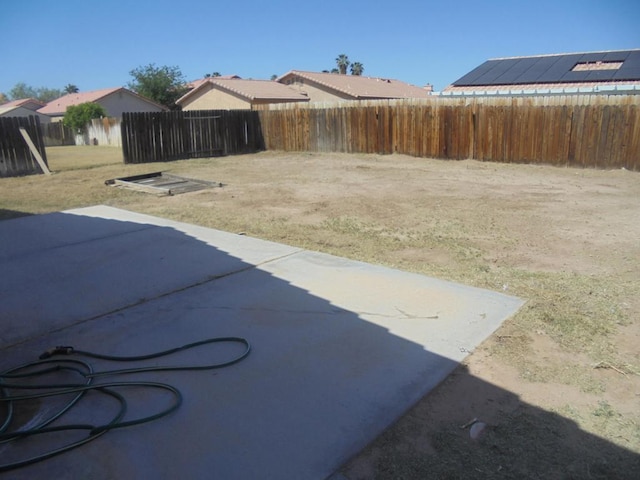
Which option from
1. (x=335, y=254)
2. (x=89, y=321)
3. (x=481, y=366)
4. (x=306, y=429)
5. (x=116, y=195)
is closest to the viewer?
(x=306, y=429)

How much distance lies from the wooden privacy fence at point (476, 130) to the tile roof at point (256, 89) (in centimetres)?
1427

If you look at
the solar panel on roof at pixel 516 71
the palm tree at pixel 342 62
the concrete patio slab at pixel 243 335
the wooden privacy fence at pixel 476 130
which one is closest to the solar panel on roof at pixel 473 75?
the solar panel on roof at pixel 516 71

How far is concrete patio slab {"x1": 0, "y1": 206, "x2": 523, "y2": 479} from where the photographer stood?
8.23ft

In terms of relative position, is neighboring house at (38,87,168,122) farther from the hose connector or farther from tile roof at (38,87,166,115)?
the hose connector

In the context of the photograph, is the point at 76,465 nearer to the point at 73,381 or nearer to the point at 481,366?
the point at 73,381

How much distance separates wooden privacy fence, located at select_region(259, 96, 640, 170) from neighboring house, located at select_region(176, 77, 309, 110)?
46.5 feet

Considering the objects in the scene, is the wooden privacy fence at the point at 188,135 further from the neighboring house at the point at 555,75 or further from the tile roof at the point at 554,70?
the tile roof at the point at 554,70

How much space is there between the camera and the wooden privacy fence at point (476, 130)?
13.4 metres

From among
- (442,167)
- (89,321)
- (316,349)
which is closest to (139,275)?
(89,321)

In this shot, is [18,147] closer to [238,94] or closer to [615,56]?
[238,94]

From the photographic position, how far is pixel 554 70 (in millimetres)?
21953

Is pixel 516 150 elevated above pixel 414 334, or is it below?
above

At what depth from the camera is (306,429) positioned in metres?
A: 2.67

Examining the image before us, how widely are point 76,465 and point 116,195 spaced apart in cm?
918
